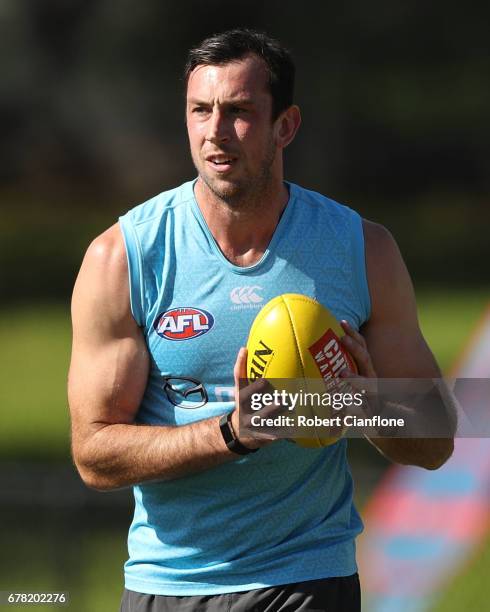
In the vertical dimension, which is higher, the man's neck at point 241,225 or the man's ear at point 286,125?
the man's ear at point 286,125

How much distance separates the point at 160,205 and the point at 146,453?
807 mm

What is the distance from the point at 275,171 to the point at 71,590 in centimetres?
326

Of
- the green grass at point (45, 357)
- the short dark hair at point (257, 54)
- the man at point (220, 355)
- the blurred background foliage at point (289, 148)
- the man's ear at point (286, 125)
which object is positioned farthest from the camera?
the blurred background foliage at point (289, 148)

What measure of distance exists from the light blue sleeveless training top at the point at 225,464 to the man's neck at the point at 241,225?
0.04m

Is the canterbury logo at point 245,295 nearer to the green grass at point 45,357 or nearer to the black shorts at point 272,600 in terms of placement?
the black shorts at point 272,600

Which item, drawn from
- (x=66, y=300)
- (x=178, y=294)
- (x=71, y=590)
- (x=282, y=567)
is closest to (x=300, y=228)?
(x=178, y=294)

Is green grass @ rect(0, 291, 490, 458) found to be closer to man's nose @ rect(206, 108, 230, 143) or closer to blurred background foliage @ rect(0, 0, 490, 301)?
blurred background foliage @ rect(0, 0, 490, 301)

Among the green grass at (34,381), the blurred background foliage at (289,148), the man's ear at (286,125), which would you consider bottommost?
the green grass at (34,381)

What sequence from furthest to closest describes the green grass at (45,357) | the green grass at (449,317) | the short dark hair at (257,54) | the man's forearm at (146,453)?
1. the green grass at (449,317)
2. the green grass at (45,357)
3. the short dark hair at (257,54)
4. the man's forearm at (146,453)

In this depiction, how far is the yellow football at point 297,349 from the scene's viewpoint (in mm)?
3570

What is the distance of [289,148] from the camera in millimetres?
31891

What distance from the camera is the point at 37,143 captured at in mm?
36469

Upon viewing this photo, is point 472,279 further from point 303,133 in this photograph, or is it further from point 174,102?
point 174,102

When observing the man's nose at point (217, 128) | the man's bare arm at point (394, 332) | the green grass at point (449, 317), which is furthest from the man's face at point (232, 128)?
the green grass at point (449, 317)
